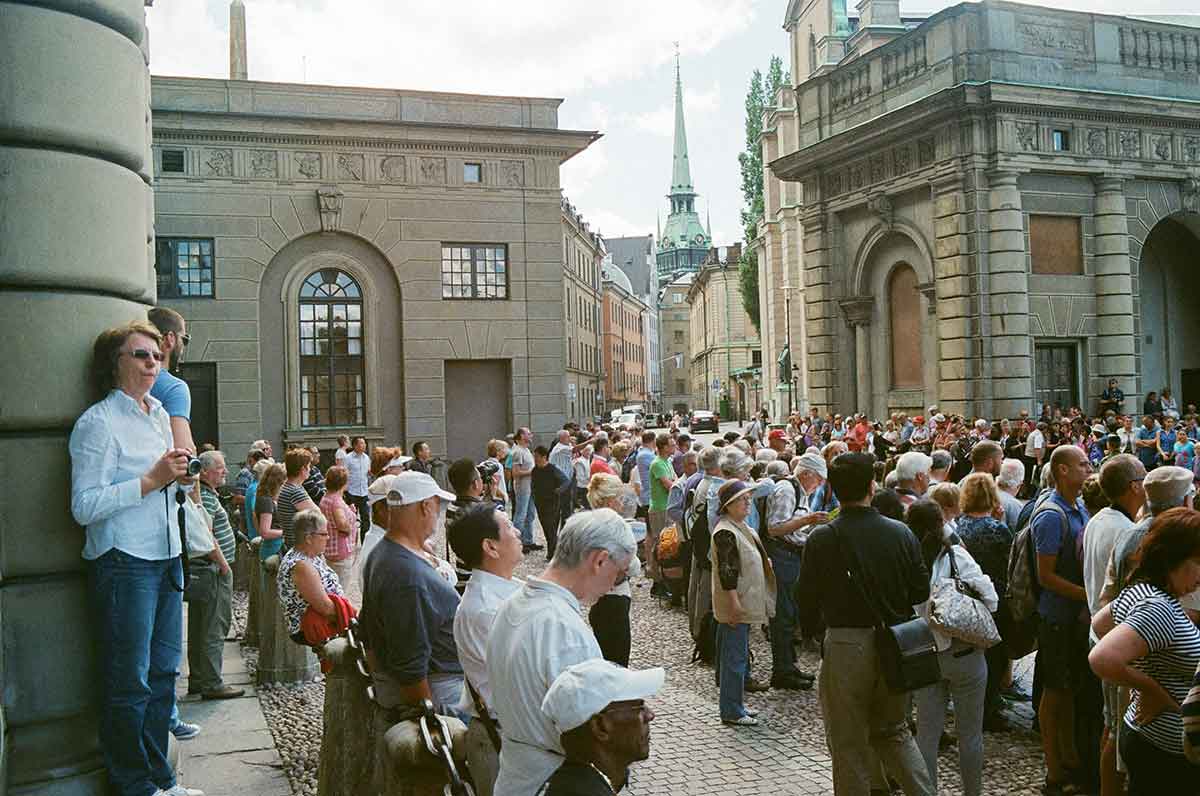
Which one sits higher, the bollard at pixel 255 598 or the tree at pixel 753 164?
the tree at pixel 753 164

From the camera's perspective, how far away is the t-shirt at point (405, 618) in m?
4.60

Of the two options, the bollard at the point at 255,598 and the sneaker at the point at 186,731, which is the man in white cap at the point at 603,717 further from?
the bollard at the point at 255,598

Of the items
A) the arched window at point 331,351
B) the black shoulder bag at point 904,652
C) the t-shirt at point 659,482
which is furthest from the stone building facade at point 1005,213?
the black shoulder bag at point 904,652

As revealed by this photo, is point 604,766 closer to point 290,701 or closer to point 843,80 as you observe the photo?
point 290,701

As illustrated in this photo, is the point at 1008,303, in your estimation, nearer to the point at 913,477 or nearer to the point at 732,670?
the point at 913,477

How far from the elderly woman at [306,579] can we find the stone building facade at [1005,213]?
1862 centimetres

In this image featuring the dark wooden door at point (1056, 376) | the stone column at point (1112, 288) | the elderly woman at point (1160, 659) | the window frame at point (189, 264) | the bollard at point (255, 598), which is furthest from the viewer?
the window frame at point (189, 264)

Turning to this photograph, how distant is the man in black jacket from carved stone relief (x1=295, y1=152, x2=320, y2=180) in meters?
22.8

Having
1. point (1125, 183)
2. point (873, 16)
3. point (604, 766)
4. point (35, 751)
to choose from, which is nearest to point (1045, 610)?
point (604, 766)

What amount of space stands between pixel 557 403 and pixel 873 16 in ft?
55.1

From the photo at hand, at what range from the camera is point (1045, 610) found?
646 centimetres

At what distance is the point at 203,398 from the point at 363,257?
544 cm

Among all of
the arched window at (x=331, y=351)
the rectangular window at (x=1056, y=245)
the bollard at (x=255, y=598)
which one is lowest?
the bollard at (x=255, y=598)

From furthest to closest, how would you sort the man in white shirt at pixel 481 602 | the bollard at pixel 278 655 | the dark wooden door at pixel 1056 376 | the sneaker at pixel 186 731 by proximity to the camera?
the dark wooden door at pixel 1056 376 < the bollard at pixel 278 655 < the sneaker at pixel 186 731 < the man in white shirt at pixel 481 602
